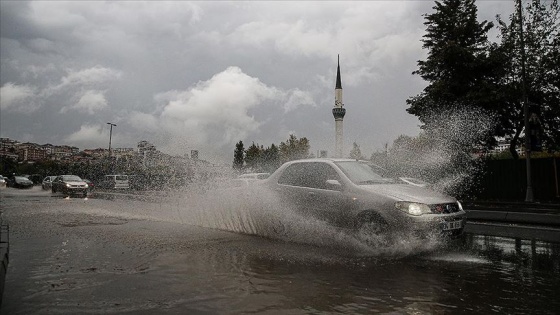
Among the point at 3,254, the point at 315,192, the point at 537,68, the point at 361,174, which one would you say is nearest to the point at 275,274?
the point at 315,192

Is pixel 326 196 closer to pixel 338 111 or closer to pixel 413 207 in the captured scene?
pixel 413 207

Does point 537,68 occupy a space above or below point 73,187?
above

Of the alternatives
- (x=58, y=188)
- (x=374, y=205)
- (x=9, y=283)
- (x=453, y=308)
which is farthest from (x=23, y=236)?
(x=58, y=188)

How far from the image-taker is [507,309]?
396 centimetres

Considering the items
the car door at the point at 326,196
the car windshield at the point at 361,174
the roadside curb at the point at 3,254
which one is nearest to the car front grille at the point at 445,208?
the car windshield at the point at 361,174

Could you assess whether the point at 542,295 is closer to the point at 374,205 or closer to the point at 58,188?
the point at 374,205

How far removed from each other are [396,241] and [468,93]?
878 inches

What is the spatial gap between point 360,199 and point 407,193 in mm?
773

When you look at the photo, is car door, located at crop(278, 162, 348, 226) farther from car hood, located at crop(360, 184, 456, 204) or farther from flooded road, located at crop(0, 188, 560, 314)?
car hood, located at crop(360, 184, 456, 204)

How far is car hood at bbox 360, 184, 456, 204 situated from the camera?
6480 mm

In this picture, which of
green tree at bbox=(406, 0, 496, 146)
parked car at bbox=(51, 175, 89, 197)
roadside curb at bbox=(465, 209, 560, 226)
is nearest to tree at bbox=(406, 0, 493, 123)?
green tree at bbox=(406, 0, 496, 146)

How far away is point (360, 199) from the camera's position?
271 inches

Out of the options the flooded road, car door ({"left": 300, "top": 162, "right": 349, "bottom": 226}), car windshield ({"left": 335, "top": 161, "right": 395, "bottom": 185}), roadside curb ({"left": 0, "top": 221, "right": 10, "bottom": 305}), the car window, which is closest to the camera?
the flooded road

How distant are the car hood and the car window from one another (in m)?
0.83
